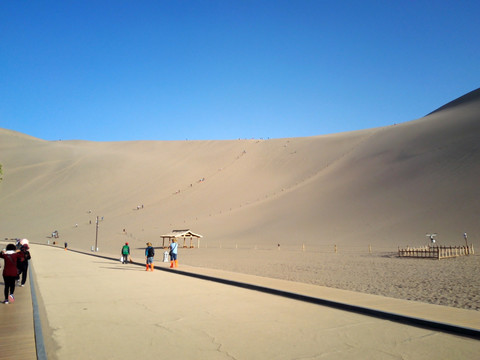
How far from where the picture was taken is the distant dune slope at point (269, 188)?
4188 cm

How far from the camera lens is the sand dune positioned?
41.3 m

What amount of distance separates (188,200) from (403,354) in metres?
65.1

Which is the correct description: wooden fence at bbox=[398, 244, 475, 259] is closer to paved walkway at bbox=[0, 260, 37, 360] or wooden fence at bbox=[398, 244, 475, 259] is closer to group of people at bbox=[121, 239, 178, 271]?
group of people at bbox=[121, 239, 178, 271]

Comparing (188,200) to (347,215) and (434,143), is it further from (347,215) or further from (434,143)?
(434,143)

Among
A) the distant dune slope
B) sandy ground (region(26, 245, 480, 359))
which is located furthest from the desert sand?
sandy ground (region(26, 245, 480, 359))

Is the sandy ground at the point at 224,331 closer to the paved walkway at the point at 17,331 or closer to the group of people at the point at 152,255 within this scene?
the paved walkway at the point at 17,331

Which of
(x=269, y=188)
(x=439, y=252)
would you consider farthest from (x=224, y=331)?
(x=269, y=188)

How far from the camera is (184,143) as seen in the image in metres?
112

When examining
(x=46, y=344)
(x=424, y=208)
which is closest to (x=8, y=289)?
(x=46, y=344)

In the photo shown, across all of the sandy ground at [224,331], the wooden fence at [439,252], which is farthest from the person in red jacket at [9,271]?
the wooden fence at [439,252]

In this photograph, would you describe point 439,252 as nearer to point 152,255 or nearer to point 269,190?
point 152,255

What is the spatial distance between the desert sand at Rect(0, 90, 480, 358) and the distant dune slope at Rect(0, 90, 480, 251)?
23 centimetres

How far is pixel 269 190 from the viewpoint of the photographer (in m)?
65.4

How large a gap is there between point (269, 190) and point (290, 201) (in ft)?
32.7
